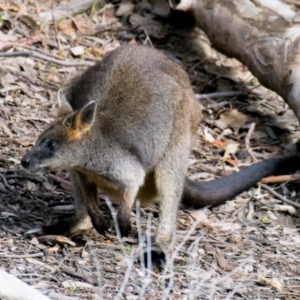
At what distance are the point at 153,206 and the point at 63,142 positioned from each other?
3.98 ft

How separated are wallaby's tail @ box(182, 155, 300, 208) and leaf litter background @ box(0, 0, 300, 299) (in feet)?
0.32

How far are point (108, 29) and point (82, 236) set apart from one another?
10.8ft

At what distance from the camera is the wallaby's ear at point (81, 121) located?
206 inches

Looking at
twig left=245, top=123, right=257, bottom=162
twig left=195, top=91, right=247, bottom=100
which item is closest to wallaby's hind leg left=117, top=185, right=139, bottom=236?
twig left=245, top=123, right=257, bottom=162

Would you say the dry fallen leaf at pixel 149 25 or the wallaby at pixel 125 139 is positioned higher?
the wallaby at pixel 125 139

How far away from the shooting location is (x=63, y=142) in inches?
210

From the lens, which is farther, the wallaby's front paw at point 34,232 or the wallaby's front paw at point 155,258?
the wallaby's front paw at point 34,232

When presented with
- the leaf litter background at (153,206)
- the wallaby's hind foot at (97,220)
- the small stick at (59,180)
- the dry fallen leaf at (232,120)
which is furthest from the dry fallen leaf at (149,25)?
the wallaby's hind foot at (97,220)

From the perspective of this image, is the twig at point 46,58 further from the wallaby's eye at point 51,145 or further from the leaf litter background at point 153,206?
the wallaby's eye at point 51,145

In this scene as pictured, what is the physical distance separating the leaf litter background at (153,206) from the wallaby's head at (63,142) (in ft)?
1.78

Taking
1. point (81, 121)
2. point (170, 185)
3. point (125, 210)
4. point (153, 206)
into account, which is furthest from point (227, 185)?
point (81, 121)

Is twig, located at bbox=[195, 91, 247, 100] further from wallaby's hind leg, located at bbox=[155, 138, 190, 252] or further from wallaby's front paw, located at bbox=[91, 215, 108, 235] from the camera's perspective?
wallaby's front paw, located at bbox=[91, 215, 108, 235]

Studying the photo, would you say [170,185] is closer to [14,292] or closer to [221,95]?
[14,292]

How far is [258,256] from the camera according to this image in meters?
5.68
